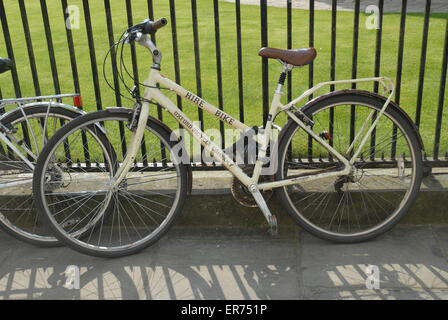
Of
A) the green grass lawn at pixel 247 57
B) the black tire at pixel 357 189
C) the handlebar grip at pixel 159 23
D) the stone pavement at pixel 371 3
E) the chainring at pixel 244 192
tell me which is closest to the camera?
the handlebar grip at pixel 159 23

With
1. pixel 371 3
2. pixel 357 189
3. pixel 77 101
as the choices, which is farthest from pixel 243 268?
pixel 371 3

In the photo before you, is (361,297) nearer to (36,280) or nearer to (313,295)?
(313,295)

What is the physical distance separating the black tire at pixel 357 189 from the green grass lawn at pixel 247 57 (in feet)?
3.66

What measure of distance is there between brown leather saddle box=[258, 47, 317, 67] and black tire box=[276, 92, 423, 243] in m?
0.30

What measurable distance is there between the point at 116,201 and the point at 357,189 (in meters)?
1.79

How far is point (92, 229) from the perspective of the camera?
12.5 feet

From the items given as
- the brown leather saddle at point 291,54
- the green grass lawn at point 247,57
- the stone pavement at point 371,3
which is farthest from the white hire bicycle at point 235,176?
the stone pavement at point 371,3

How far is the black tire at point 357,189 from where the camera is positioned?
3.61 metres

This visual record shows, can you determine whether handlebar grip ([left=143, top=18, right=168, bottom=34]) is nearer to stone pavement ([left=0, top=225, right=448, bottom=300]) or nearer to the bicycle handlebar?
the bicycle handlebar

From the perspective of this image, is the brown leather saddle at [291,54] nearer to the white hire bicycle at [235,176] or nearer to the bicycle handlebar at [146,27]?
the white hire bicycle at [235,176]

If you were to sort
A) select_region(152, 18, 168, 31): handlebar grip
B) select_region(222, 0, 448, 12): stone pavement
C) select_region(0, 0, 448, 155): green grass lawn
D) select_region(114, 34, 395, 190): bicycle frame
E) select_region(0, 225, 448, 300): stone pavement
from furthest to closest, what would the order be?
1. select_region(222, 0, 448, 12): stone pavement
2. select_region(0, 0, 448, 155): green grass lawn
3. select_region(114, 34, 395, 190): bicycle frame
4. select_region(0, 225, 448, 300): stone pavement
5. select_region(152, 18, 168, 31): handlebar grip

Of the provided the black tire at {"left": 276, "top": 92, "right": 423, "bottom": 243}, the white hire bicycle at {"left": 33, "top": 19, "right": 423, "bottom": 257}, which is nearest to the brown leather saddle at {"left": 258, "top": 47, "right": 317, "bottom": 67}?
the white hire bicycle at {"left": 33, "top": 19, "right": 423, "bottom": 257}

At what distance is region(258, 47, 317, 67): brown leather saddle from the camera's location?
133 inches

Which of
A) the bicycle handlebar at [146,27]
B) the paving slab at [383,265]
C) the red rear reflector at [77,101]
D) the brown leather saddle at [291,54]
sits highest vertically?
the bicycle handlebar at [146,27]
